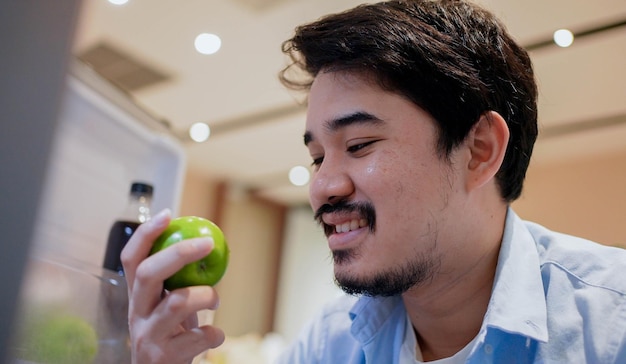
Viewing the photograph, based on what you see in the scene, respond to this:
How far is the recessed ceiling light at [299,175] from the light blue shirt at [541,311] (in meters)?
3.41

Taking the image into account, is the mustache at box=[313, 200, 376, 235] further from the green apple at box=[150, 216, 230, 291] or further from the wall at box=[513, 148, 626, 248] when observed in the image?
the wall at box=[513, 148, 626, 248]

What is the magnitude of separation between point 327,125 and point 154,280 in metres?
0.36

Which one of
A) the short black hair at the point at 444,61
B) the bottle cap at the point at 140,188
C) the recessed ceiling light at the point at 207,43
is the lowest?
the bottle cap at the point at 140,188

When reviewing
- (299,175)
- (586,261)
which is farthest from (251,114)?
(586,261)

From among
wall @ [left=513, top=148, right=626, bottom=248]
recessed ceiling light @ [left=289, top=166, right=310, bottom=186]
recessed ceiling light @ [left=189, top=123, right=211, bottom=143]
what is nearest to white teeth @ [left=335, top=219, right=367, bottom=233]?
wall @ [left=513, top=148, right=626, bottom=248]

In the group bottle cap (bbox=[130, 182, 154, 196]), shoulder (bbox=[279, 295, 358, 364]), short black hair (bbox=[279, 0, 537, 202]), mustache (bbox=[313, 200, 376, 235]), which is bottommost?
shoulder (bbox=[279, 295, 358, 364])

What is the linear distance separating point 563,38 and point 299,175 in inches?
94.2

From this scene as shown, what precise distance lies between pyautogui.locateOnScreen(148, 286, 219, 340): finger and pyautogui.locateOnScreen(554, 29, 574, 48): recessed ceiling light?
2246 mm

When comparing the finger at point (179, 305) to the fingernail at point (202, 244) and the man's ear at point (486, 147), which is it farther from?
the man's ear at point (486, 147)

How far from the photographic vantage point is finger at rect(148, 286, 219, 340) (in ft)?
2.30

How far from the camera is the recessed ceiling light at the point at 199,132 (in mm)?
3757

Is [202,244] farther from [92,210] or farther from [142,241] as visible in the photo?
[92,210]

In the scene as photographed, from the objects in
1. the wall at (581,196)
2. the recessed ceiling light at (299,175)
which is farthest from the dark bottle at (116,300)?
the recessed ceiling light at (299,175)

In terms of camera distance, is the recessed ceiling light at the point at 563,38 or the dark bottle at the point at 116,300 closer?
the dark bottle at the point at 116,300
